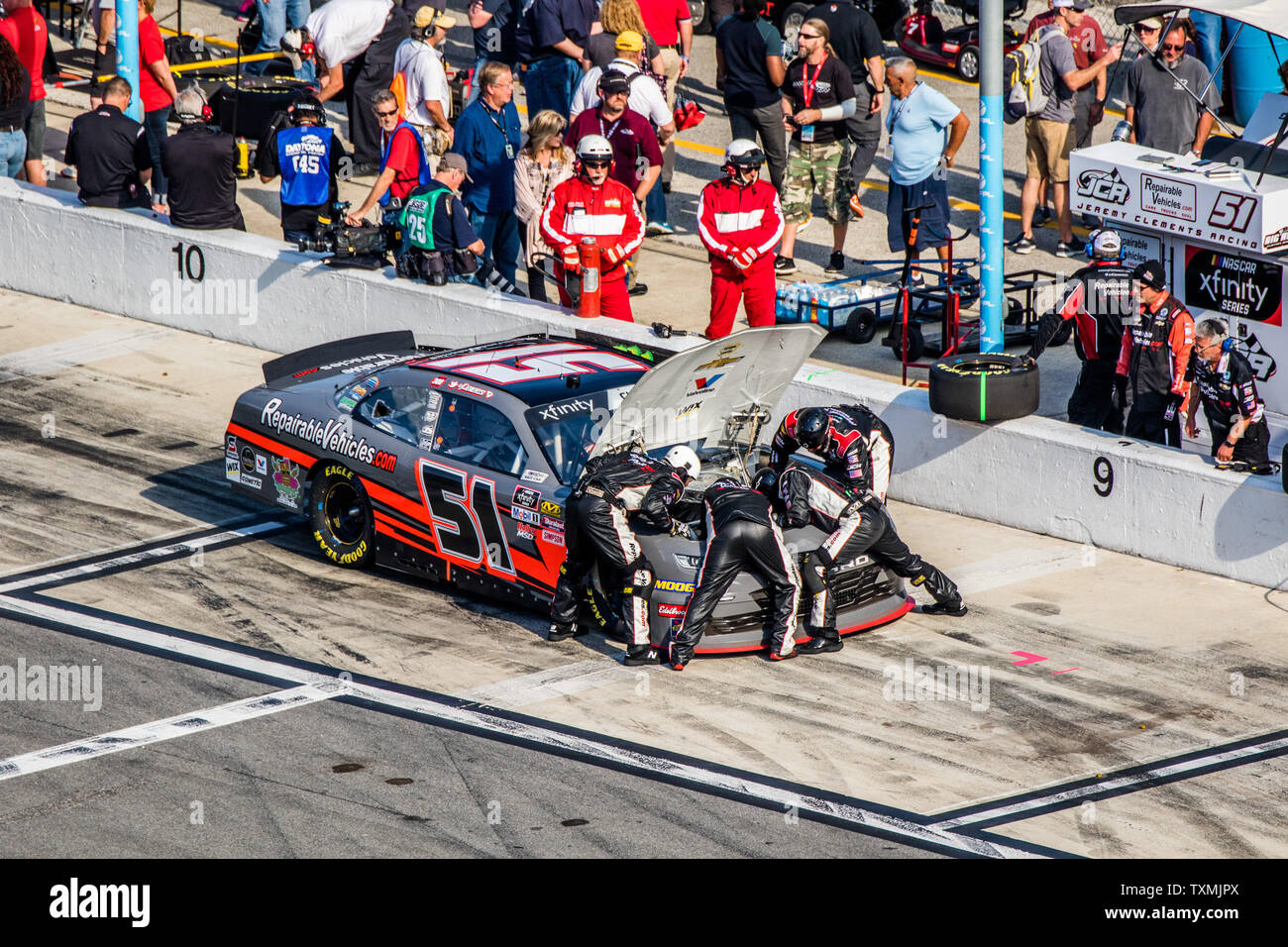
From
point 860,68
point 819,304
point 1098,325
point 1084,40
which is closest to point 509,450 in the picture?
point 1098,325

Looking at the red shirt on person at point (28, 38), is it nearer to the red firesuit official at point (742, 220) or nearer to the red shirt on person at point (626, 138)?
the red shirt on person at point (626, 138)

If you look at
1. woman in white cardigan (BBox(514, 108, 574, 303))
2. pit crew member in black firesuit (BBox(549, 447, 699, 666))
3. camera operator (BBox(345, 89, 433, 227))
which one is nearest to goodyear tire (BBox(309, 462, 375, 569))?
pit crew member in black firesuit (BBox(549, 447, 699, 666))

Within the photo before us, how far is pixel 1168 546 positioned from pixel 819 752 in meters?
3.57

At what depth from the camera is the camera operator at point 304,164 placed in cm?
1623

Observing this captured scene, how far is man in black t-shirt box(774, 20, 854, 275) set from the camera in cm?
1667

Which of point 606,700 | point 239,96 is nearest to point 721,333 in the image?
point 606,700

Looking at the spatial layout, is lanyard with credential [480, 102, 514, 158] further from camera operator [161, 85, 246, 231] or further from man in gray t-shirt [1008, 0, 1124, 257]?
man in gray t-shirt [1008, 0, 1124, 257]

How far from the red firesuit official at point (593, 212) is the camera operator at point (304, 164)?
119 inches

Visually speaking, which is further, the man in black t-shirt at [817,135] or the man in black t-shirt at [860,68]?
the man in black t-shirt at [860,68]

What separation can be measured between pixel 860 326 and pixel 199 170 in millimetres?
6094

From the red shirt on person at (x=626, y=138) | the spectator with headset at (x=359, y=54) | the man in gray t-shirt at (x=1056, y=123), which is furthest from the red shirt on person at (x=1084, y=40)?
the spectator with headset at (x=359, y=54)

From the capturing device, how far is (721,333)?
1411 centimetres

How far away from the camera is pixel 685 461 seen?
1081 centimetres

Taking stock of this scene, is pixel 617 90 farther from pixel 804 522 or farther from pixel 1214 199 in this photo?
pixel 804 522
